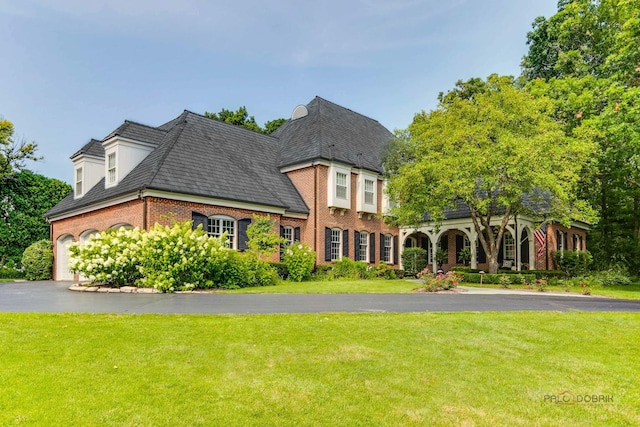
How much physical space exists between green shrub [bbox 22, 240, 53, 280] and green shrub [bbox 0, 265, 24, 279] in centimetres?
282

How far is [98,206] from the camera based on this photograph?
21734 millimetres

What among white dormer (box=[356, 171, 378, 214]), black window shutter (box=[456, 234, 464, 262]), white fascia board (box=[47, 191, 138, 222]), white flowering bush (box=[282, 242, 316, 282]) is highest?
white dormer (box=[356, 171, 378, 214])

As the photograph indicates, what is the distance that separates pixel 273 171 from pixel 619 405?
22.4 meters

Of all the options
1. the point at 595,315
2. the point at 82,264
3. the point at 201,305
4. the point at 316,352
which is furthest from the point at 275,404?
the point at 82,264

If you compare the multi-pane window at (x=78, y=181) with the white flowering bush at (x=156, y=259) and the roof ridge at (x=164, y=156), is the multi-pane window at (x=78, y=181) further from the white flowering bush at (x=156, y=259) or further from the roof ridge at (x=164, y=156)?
the white flowering bush at (x=156, y=259)

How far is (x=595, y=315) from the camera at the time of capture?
396 inches

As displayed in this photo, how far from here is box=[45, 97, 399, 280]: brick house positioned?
19.7m

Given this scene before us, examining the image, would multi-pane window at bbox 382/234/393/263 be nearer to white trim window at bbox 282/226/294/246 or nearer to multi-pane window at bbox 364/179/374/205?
multi-pane window at bbox 364/179/374/205

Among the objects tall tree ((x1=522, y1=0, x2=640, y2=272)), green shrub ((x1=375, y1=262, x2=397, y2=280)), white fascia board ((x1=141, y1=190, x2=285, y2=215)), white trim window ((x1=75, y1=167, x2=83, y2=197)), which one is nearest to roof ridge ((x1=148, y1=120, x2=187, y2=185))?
white fascia board ((x1=141, y1=190, x2=285, y2=215))

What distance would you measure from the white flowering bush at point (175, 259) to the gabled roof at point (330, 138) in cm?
1075

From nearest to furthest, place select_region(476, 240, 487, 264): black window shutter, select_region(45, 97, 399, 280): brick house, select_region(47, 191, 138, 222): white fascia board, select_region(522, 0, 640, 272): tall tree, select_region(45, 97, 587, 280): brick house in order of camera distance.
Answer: select_region(47, 191, 138, 222): white fascia board
select_region(45, 97, 399, 280): brick house
select_region(45, 97, 587, 280): brick house
select_region(522, 0, 640, 272): tall tree
select_region(476, 240, 487, 264): black window shutter

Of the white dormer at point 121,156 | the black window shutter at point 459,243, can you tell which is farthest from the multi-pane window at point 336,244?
the white dormer at point 121,156

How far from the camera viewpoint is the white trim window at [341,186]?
2550 cm

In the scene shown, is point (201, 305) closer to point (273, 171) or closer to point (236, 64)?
point (236, 64)
